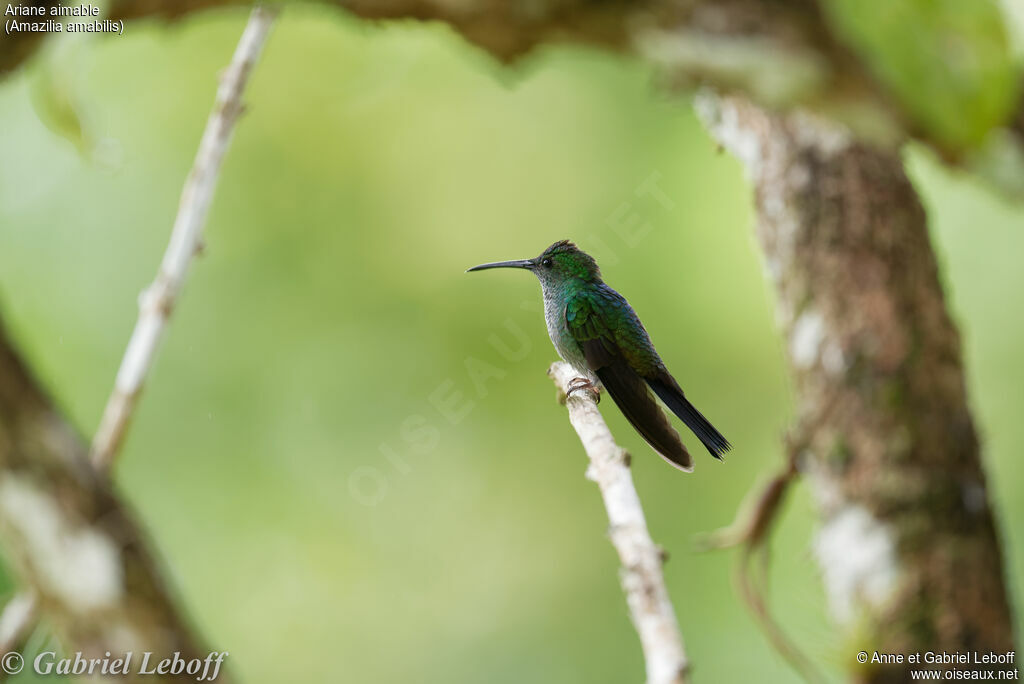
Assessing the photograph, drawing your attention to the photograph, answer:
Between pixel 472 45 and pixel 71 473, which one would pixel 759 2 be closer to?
pixel 472 45

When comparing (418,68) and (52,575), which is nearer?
(52,575)

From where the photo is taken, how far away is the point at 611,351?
4.68 metres

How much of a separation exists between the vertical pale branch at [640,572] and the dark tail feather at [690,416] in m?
1.75

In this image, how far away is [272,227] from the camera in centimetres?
823

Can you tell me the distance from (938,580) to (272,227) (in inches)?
277

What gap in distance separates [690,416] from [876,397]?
2.21 m

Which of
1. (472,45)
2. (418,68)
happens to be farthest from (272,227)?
(472,45)

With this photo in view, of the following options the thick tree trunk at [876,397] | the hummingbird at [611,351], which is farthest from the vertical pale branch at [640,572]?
the hummingbird at [611,351]

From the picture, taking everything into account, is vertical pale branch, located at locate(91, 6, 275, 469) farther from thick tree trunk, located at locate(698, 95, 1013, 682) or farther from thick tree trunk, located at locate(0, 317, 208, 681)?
thick tree trunk, located at locate(698, 95, 1013, 682)

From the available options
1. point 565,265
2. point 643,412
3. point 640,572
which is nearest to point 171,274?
point 640,572

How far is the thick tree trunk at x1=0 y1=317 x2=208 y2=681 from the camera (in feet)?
3.04

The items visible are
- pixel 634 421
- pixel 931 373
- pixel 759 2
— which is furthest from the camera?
pixel 634 421

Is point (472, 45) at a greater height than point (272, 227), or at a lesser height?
greater

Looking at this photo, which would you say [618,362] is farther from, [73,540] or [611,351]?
[73,540]
